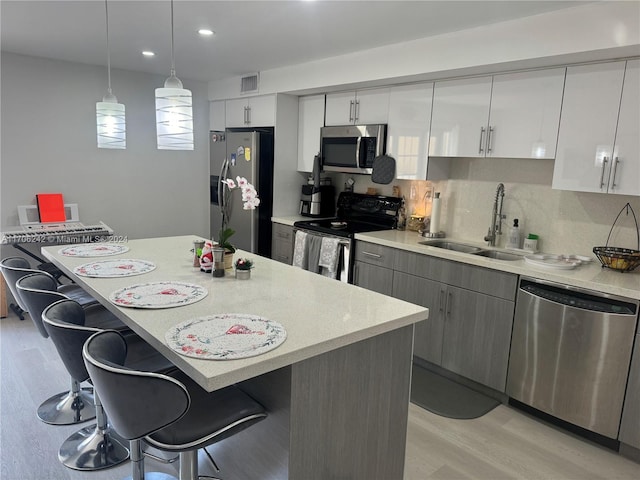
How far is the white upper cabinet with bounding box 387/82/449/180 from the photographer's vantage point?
3633mm

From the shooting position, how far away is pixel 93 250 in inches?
115

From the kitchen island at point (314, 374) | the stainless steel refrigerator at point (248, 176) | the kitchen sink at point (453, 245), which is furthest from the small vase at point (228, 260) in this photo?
the stainless steel refrigerator at point (248, 176)

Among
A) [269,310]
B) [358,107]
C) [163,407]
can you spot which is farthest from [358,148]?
[163,407]

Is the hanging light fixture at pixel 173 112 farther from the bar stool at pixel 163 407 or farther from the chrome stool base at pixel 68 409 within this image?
the chrome stool base at pixel 68 409

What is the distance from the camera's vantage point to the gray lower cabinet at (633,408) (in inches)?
95.9

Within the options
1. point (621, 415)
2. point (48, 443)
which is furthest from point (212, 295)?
point (621, 415)

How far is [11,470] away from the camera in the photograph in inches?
88.4

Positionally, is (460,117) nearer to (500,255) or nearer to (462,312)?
→ (500,255)

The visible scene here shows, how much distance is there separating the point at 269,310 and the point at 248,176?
3042 mm

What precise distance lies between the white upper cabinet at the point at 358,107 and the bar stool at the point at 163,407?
2913 millimetres

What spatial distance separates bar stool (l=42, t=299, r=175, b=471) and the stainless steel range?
6.77 feet

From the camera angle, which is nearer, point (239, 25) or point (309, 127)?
point (239, 25)

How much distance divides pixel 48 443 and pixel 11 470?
23cm

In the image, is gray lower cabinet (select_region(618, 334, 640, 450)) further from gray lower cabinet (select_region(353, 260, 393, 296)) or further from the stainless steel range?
the stainless steel range
